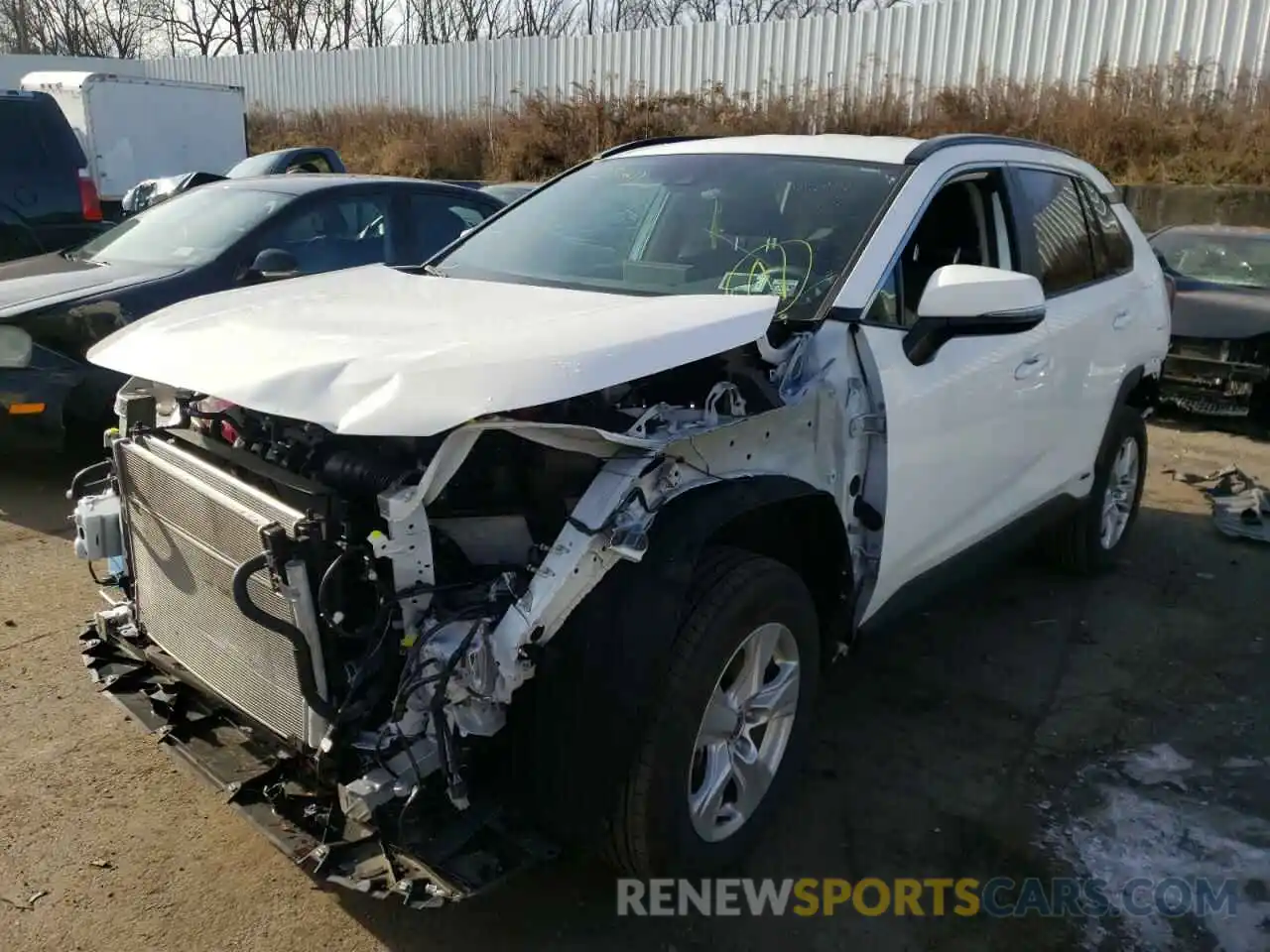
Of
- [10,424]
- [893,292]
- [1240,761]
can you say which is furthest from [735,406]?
[10,424]

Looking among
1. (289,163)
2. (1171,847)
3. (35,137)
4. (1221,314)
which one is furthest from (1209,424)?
(289,163)

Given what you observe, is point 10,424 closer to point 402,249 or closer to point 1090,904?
point 402,249

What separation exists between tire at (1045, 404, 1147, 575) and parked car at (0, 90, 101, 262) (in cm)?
769

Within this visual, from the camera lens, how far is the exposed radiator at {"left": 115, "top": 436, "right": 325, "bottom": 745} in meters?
2.46

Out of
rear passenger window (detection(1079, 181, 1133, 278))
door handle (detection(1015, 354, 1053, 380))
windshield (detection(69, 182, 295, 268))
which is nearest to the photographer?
door handle (detection(1015, 354, 1053, 380))

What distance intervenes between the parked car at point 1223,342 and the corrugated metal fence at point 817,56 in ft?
22.5

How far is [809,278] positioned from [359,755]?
195cm

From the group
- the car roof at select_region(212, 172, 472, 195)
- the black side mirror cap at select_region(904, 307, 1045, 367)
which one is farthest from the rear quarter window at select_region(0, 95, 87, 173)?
the black side mirror cap at select_region(904, 307, 1045, 367)

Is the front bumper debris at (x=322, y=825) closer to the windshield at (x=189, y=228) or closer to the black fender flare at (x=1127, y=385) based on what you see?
the black fender flare at (x=1127, y=385)

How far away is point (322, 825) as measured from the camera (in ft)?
7.86

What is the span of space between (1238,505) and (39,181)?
29.4 feet

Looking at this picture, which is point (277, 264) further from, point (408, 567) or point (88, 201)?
point (88, 201)

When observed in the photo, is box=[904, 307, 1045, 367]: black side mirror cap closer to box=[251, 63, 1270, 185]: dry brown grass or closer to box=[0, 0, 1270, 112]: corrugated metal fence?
box=[251, 63, 1270, 185]: dry brown grass

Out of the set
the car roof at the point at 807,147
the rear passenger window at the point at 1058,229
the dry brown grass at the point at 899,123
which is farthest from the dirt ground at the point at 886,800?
the dry brown grass at the point at 899,123
